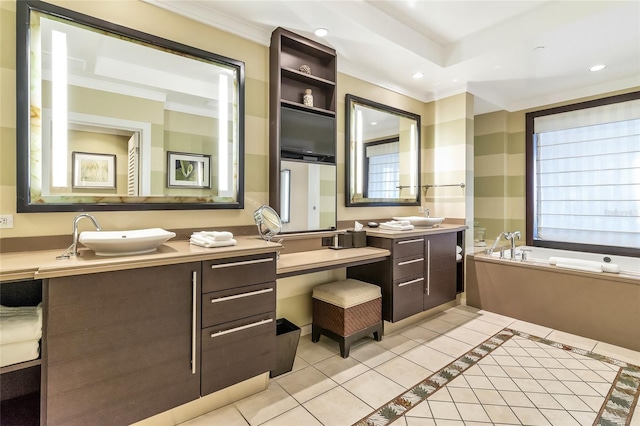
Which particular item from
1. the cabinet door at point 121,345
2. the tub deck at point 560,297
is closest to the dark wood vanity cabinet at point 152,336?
the cabinet door at point 121,345

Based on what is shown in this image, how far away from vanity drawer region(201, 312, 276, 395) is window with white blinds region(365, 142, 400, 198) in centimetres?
194

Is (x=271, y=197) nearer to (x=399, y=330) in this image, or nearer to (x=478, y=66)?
(x=399, y=330)

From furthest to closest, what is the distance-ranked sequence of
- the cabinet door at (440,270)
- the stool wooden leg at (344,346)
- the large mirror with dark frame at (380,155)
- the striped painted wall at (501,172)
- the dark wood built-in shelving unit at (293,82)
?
the striped painted wall at (501,172), the large mirror with dark frame at (380,155), the cabinet door at (440,270), the dark wood built-in shelving unit at (293,82), the stool wooden leg at (344,346)

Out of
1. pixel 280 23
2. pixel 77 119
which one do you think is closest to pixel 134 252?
pixel 77 119

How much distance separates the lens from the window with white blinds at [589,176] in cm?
350

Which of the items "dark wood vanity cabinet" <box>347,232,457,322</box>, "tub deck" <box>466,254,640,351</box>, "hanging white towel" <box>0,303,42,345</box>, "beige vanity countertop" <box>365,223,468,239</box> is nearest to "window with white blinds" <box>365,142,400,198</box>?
"beige vanity countertop" <box>365,223,468,239</box>

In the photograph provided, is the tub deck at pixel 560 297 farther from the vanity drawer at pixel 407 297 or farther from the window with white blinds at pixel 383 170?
the window with white blinds at pixel 383 170

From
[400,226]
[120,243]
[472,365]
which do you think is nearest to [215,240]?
[120,243]

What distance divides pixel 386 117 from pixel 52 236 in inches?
127

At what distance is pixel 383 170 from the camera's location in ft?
11.6

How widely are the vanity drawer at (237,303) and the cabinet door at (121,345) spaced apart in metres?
0.07

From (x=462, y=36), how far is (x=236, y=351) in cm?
338

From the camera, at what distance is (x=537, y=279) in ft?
10.3

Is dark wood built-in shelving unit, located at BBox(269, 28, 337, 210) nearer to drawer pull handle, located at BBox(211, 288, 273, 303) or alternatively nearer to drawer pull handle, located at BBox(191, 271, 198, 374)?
drawer pull handle, located at BBox(211, 288, 273, 303)
